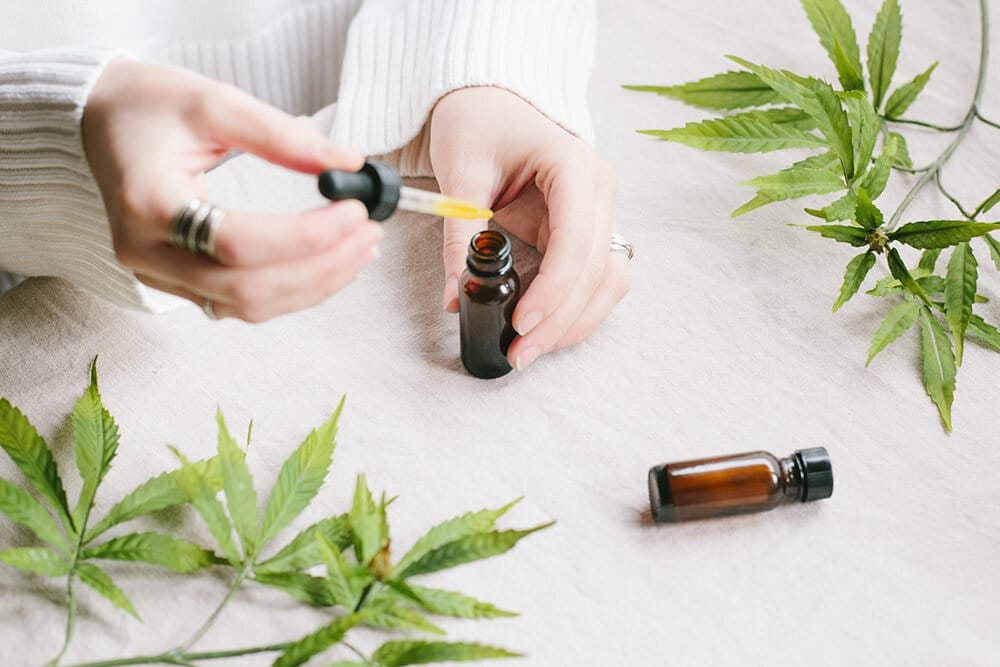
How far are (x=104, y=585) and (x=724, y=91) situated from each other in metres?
0.75

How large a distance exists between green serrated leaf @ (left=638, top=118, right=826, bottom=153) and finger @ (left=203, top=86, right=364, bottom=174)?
36cm

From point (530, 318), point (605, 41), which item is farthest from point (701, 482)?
point (605, 41)

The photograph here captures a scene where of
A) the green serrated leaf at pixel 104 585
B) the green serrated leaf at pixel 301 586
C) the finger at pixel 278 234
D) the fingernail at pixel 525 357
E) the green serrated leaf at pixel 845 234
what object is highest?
the finger at pixel 278 234

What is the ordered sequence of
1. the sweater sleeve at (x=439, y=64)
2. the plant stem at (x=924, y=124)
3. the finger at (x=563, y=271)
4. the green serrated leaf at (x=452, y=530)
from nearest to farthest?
the green serrated leaf at (x=452, y=530) → the finger at (x=563, y=271) → the sweater sleeve at (x=439, y=64) → the plant stem at (x=924, y=124)

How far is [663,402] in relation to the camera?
28.8 inches

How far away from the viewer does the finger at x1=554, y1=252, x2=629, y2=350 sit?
75 cm

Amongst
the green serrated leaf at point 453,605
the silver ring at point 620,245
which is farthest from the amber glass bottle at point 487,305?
the green serrated leaf at point 453,605

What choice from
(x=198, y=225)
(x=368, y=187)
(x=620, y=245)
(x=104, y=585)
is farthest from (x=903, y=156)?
(x=104, y=585)

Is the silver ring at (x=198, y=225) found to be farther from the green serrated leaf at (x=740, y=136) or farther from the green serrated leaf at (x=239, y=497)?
the green serrated leaf at (x=740, y=136)

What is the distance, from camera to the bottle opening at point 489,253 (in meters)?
0.68

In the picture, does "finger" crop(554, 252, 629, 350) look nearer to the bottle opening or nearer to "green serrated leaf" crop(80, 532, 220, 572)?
the bottle opening

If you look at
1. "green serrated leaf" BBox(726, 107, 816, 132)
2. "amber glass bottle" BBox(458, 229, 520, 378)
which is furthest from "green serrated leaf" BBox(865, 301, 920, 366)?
"amber glass bottle" BBox(458, 229, 520, 378)

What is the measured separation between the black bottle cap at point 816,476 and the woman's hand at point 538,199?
211 mm

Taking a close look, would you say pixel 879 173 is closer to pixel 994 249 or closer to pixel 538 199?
pixel 994 249
